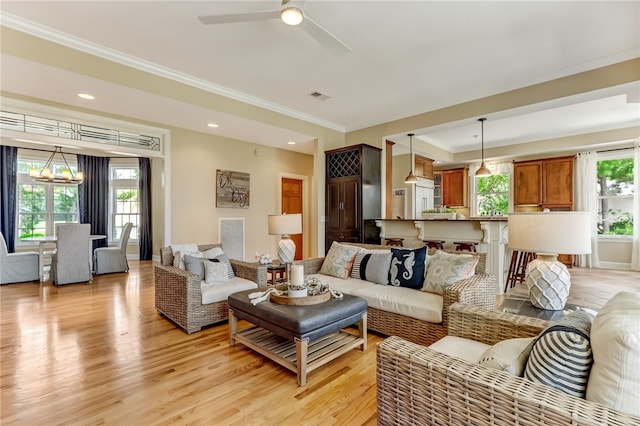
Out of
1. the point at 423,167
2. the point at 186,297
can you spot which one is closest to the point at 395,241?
the point at 423,167

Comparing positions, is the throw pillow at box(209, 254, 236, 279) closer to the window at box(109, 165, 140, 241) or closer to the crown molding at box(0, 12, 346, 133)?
the crown molding at box(0, 12, 346, 133)

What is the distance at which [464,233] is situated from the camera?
4.71 m

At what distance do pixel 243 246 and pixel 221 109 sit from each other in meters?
2.91

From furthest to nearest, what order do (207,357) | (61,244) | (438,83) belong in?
1. (61,244)
2. (438,83)
3. (207,357)

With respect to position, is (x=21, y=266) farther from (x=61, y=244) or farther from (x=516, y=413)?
(x=516, y=413)

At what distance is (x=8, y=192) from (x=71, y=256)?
134 inches

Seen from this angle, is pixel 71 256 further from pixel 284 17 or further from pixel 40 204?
pixel 284 17

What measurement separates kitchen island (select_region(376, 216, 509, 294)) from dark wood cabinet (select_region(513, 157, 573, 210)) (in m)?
3.29

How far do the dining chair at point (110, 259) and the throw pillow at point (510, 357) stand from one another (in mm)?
6688

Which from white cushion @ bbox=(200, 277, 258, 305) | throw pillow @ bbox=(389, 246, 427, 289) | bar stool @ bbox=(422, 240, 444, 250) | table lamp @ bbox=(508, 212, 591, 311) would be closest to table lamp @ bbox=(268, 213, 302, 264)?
white cushion @ bbox=(200, 277, 258, 305)

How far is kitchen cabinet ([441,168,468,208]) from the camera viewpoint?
8516 mm

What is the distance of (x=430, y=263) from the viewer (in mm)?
2996

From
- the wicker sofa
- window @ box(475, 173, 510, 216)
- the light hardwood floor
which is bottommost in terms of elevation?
the light hardwood floor

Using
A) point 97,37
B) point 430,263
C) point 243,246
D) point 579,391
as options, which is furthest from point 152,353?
point 243,246
